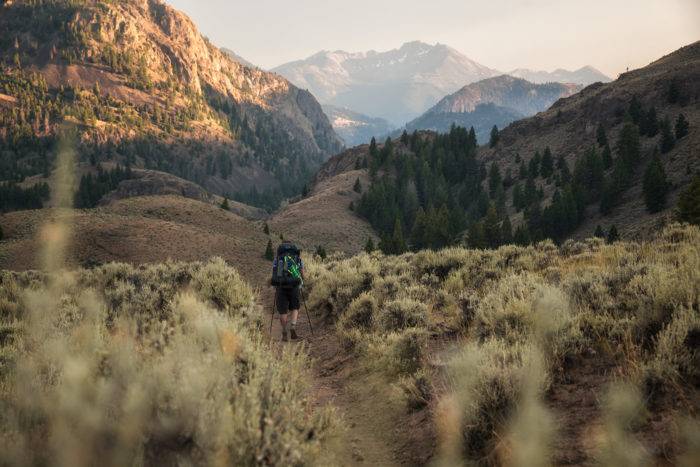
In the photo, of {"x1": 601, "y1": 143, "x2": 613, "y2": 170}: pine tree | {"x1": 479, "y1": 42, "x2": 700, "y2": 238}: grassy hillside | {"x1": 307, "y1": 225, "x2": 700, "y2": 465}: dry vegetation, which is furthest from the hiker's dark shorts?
{"x1": 601, "y1": 143, "x2": 613, "y2": 170}: pine tree

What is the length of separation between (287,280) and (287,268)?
1.15 ft

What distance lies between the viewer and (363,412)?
741 centimetres

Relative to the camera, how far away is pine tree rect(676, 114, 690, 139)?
255ft

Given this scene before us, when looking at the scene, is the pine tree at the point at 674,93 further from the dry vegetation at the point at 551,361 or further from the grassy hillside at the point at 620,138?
the dry vegetation at the point at 551,361

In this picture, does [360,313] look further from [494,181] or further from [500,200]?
[494,181]

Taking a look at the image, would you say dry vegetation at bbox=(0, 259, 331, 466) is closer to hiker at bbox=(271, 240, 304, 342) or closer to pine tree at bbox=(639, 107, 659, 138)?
hiker at bbox=(271, 240, 304, 342)

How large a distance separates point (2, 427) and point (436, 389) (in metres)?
5.34

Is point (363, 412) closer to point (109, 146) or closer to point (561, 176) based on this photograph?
point (561, 176)

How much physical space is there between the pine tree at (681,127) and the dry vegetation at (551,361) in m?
88.3

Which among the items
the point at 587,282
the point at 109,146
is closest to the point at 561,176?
the point at 587,282

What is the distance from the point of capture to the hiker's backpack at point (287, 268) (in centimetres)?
1229

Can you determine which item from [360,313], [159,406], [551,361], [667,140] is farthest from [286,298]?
[667,140]

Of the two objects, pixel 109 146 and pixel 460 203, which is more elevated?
pixel 109 146

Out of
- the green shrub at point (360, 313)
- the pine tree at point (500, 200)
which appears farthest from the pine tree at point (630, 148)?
the green shrub at point (360, 313)
